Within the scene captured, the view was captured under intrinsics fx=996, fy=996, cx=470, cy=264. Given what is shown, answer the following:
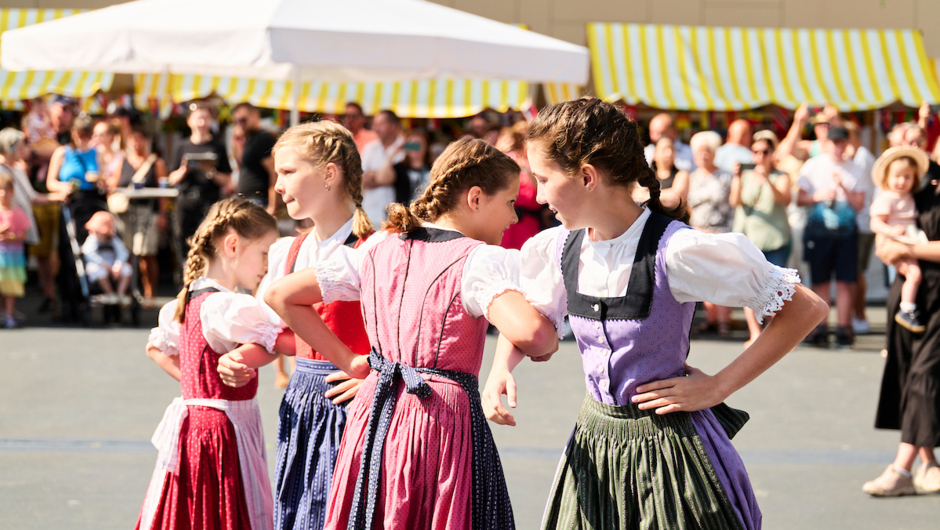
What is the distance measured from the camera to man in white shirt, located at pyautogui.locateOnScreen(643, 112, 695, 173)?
28.4ft

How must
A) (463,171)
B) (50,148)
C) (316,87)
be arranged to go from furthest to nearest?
(316,87) < (50,148) < (463,171)

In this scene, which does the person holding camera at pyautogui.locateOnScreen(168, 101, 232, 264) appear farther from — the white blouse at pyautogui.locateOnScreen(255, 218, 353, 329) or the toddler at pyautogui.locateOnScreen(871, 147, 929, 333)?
the white blouse at pyautogui.locateOnScreen(255, 218, 353, 329)

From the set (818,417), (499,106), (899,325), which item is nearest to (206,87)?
(499,106)

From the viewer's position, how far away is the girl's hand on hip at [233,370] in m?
2.91

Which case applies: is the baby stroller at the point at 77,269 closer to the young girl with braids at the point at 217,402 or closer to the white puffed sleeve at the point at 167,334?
the white puffed sleeve at the point at 167,334

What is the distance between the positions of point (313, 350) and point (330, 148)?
61cm

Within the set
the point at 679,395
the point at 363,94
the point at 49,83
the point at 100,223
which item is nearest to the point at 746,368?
the point at 679,395

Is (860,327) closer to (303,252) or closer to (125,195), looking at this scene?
(125,195)

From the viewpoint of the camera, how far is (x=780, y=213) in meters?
8.61

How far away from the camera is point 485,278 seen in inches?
93.0

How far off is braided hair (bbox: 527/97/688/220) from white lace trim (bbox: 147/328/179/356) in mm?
1623

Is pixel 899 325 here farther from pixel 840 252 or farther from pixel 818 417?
pixel 840 252

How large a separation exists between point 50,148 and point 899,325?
8.83 metres

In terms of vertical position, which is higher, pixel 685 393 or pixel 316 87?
pixel 316 87
